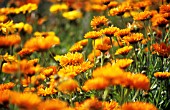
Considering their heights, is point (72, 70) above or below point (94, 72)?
below

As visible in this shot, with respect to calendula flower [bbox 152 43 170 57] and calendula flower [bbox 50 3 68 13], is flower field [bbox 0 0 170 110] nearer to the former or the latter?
calendula flower [bbox 152 43 170 57]

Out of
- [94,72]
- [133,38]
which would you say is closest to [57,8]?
[133,38]

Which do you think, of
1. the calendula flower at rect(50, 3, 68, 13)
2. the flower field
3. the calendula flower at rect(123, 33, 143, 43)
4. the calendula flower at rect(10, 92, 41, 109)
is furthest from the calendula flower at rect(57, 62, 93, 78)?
the calendula flower at rect(50, 3, 68, 13)

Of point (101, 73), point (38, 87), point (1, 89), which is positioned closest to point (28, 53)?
point (38, 87)

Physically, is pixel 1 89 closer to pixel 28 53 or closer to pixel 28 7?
pixel 28 53

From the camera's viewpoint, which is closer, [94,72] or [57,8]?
[94,72]

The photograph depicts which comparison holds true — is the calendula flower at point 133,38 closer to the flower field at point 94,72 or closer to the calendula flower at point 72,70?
the flower field at point 94,72

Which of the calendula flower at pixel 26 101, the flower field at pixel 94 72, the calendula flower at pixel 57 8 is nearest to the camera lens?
the calendula flower at pixel 26 101

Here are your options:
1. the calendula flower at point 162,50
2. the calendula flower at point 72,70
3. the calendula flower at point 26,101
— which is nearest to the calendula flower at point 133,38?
the calendula flower at point 162,50

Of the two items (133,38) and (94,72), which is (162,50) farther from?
(94,72)

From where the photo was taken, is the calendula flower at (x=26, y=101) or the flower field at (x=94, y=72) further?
the flower field at (x=94, y=72)

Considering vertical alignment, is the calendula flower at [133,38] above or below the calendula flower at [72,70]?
above
